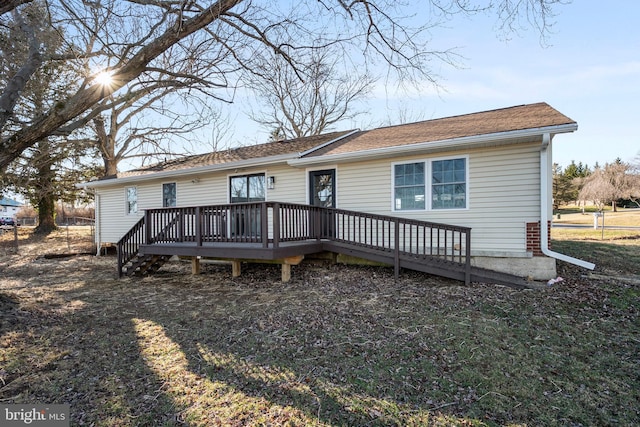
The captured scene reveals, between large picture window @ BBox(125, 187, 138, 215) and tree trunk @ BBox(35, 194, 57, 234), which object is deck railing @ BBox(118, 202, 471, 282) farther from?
tree trunk @ BBox(35, 194, 57, 234)

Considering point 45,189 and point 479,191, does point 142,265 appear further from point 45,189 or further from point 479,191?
point 45,189

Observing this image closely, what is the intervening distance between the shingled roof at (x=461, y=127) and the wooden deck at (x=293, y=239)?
6.39 ft

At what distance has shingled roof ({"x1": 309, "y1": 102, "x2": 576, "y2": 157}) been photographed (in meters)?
6.90

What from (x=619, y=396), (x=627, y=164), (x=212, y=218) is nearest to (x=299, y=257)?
(x=212, y=218)

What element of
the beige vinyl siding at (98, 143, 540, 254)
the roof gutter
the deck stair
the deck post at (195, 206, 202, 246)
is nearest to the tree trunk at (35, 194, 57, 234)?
the deck stair

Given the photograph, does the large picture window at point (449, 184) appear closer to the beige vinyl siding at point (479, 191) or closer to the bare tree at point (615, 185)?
the beige vinyl siding at point (479, 191)

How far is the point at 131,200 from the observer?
13.3 m

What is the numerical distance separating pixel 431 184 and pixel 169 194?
9.11 metres

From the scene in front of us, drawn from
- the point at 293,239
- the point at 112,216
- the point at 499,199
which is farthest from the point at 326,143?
the point at 112,216

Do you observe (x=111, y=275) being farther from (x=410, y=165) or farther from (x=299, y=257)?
(x=410, y=165)

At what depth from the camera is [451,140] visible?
276 inches

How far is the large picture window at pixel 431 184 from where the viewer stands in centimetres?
753

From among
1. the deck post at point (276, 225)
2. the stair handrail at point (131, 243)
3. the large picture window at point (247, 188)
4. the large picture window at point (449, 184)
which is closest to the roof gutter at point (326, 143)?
the large picture window at point (247, 188)

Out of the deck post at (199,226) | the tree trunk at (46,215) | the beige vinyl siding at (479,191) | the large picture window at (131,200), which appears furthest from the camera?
the tree trunk at (46,215)
